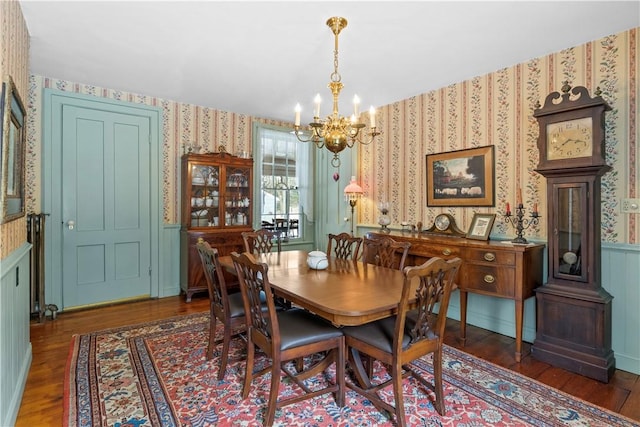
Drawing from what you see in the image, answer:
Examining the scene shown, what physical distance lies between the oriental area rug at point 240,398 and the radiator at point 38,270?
1.07 meters

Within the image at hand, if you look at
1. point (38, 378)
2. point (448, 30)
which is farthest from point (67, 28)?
point (448, 30)

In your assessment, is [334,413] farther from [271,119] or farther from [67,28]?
[271,119]

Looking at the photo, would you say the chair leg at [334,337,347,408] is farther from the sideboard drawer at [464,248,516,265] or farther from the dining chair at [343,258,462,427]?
the sideboard drawer at [464,248,516,265]

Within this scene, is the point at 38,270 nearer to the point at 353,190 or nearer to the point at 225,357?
the point at 225,357

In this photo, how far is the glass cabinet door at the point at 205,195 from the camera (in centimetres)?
441

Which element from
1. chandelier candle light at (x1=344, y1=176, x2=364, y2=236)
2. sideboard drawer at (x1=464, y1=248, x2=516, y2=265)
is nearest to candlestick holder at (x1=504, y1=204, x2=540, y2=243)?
sideboard drawer at (x1=464, y1=248, x2=516, y2=265)

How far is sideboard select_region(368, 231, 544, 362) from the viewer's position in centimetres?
271

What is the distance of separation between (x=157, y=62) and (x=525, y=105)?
337 cm

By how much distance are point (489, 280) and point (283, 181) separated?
3464 millimetres

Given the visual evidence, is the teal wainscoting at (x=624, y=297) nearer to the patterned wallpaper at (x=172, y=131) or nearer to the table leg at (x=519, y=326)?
the table leg at (x=519, y=326)

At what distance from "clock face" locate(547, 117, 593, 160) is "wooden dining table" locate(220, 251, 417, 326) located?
1.56 m

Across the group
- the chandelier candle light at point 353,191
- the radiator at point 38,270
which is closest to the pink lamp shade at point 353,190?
the chandelier candle light at point 353,191

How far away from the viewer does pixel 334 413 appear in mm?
1991

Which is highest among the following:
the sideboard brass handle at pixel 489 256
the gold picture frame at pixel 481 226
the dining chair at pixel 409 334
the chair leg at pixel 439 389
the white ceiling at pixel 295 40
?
the white ceiling at pixel 295 40
